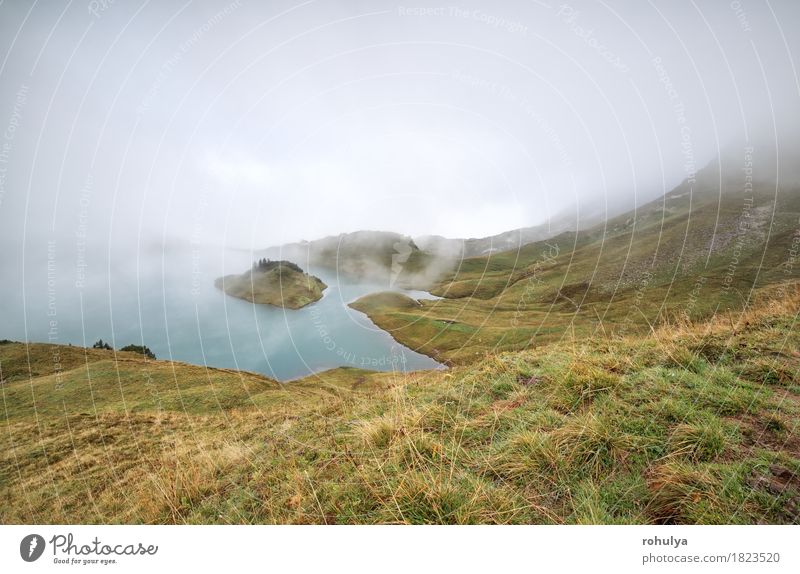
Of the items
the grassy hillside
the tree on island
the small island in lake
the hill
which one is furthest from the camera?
the tree on island

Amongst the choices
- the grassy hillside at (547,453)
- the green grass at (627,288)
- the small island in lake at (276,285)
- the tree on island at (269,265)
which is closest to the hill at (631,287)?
the green grass at (627,288)

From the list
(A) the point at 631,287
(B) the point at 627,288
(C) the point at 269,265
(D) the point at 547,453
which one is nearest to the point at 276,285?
(C) the point at 269,265

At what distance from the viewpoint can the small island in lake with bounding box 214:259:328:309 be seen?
113981 millimetres

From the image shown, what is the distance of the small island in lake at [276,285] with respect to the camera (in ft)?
374

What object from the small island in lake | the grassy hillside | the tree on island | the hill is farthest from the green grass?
the tree on island

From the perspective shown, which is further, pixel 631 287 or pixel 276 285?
pixel 276 285

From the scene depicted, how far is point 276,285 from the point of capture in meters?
123

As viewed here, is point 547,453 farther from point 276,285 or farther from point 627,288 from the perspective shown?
point 276,285

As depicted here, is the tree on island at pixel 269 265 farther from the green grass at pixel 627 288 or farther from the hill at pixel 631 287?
the green grass at pixel 627 288

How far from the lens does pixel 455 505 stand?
332cm

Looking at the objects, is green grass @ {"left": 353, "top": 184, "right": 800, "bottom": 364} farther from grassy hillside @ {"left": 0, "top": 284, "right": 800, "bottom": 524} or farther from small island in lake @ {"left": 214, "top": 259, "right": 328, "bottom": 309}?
grassy hillside @ {"left": 0, "top": 284, "right": 800, "bottom": 524}

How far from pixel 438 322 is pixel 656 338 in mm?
70386

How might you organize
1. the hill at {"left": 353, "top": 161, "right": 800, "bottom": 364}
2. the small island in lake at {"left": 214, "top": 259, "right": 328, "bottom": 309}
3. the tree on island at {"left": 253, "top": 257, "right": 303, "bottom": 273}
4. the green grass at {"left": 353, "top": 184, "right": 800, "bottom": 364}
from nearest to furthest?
the green grass at {"left": 353, "top": 184, "right": 800, "bottom": 364}, the hill at {"left": 353, "top": 161, "right": 800, "bottom": 364}, the small island in lake at {"left": 214, "top": 259, "right": 328, "bottom": 309}, the tree on island at {"left": 253, "top": 257, "right": 303, "bottom": 273}

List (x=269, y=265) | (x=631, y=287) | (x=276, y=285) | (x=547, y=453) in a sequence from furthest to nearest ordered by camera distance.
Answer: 1. (x=269, y=265)
2. (x=276, y=285)
3. (x=631, y=287)
4. (x=547, y=453)
